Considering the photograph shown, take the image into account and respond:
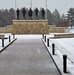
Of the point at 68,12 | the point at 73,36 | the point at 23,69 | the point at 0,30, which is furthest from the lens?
the point at 68,12

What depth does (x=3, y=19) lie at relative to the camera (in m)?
118

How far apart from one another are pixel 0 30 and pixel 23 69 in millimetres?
54776

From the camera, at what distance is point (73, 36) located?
168 feet

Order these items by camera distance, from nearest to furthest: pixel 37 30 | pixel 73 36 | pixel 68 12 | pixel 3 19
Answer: pixel 73 36, pixel 37 30, pixel 3 19, pixel 68 12

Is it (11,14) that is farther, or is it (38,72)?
(11,14)

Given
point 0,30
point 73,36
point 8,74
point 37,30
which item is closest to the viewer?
point 8,74

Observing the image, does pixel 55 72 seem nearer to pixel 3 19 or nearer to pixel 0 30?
pixel 0 30

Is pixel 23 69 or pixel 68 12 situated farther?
pixel 68 12

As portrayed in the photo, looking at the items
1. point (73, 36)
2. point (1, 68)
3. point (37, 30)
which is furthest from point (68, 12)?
point (1, 68)

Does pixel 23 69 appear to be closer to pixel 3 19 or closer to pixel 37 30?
pixel 37 30

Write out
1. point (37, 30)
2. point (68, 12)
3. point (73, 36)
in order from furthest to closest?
point (68, 12), point (37, 30), point (73, 36)

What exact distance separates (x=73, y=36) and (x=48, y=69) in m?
37.5

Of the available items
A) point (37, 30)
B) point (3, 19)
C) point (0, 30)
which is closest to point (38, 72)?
point (37, 30)

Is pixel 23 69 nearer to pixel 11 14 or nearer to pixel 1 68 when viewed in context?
pixel 1 68
